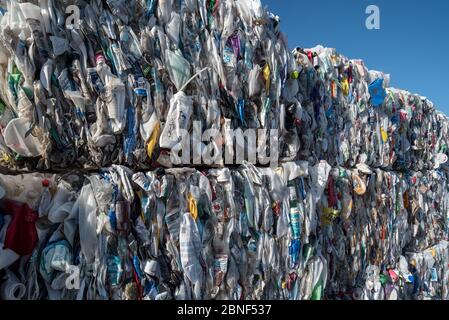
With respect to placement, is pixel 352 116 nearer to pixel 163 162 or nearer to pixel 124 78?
pixel 163 162

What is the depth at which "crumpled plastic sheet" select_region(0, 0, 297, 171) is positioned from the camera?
1.30m

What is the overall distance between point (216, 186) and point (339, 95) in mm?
1605

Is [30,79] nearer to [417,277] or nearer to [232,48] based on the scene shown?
[232,48]

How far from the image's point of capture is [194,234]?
166cm

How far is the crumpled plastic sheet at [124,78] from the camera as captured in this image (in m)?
1.30

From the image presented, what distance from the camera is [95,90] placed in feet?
4.79

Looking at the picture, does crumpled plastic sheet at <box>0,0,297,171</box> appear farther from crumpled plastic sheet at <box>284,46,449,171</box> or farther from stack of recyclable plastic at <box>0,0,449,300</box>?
crumpled plastic sheet at <box>284,46,449,171</box>

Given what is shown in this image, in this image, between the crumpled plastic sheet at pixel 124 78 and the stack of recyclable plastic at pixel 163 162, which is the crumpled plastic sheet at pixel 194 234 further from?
the crumpled plastic sheet at pixel 124 78

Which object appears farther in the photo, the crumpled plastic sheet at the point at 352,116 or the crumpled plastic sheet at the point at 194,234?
the crumpled plastic sheet at the point at 352,116

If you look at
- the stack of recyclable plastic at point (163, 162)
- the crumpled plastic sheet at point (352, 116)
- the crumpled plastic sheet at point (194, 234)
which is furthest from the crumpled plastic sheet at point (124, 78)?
the crumpled plastic sheet at point (352, 116)

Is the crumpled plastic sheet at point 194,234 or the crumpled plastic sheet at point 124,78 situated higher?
the crumpled plastic sheet at point 124,78

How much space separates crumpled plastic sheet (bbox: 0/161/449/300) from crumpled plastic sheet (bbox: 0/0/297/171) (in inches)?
5.0

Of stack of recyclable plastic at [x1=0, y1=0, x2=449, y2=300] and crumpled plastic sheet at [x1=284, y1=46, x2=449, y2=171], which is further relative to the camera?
crumpled plastic sheet at [x1=284, y1=46, x2=449, y2=171]

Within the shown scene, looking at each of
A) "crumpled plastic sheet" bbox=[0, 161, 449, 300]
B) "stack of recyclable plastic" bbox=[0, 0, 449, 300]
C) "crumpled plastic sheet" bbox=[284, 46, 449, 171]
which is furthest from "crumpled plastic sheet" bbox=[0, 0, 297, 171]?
"crumpled plastic sheet" bbox=[284, 46, 449, 171]
